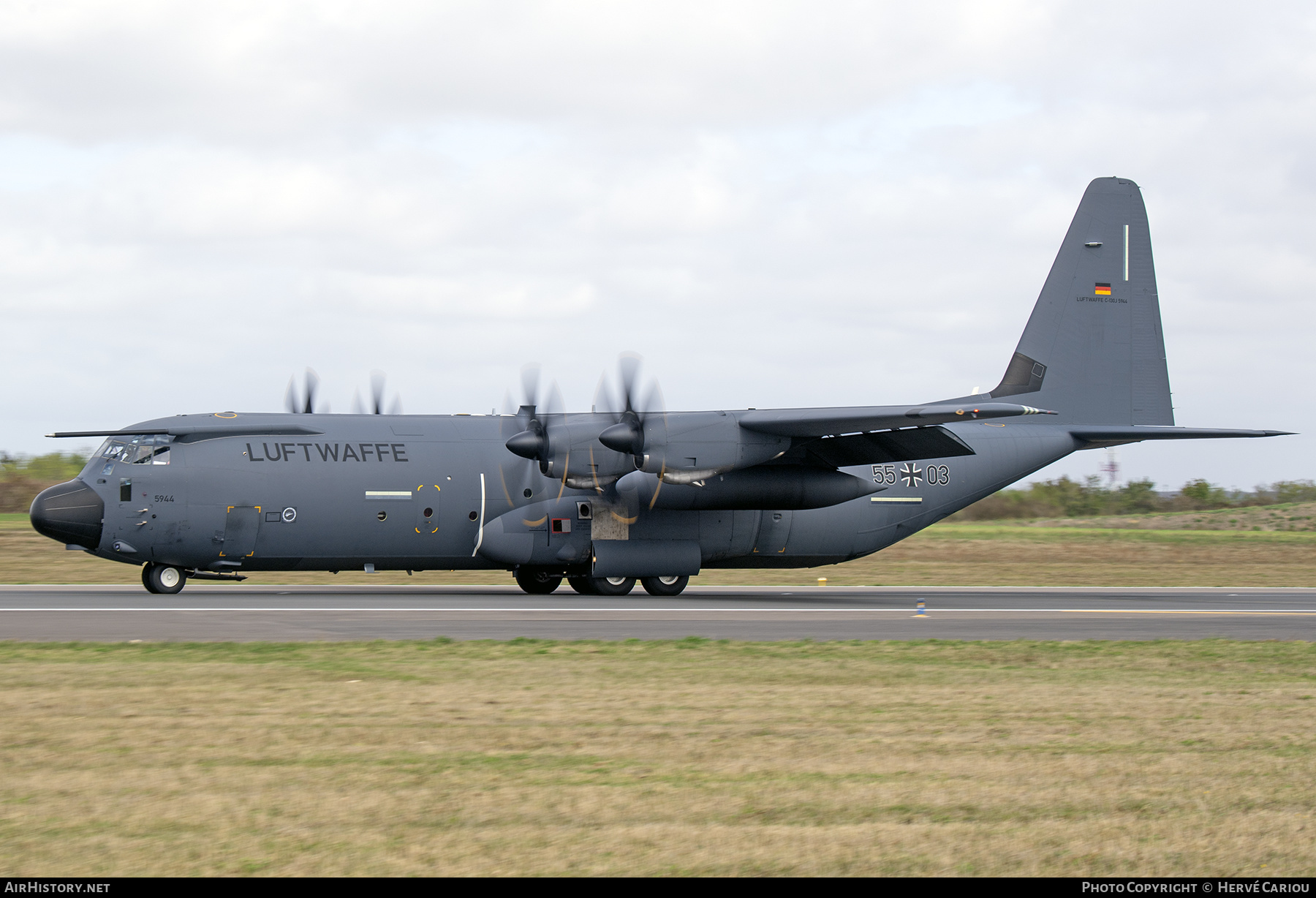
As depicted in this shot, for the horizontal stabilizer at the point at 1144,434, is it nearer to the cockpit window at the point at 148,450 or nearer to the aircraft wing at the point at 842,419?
the aircraft wing at the point at 842,419

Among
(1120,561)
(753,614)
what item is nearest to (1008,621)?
(753,614)


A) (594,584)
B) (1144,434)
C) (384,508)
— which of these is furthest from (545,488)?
(1144,434)

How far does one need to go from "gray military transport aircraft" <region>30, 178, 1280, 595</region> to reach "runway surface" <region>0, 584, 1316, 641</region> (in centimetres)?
94

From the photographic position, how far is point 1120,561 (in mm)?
40781

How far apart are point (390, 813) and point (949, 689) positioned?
6598 mm

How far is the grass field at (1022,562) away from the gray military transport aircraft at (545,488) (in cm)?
473

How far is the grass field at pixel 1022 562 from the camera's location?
32094 millimetres

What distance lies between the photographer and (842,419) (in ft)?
76.1

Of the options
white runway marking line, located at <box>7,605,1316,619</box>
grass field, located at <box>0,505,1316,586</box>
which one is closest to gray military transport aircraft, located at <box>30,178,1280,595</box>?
white runway marking line, located at <box>7,605,1316,619</box>

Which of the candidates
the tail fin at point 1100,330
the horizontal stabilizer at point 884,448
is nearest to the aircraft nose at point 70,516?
the horizontal stabilizer at point 884,448

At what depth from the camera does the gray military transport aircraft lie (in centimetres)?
2342

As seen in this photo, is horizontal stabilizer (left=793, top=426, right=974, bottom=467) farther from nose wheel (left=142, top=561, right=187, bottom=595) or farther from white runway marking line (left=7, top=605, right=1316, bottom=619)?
nose wheel (left=142, top=561, right=187, bottom=595)

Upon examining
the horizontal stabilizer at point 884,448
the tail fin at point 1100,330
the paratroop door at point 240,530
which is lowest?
the paratroop door at point 240,530
